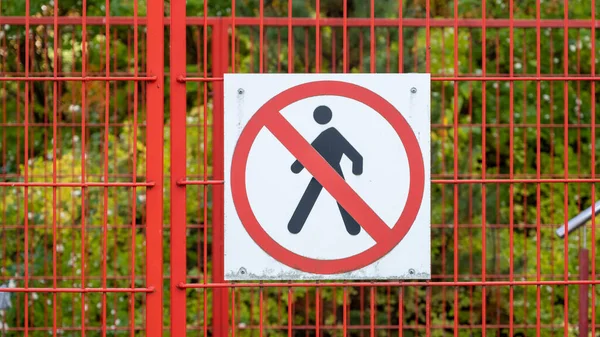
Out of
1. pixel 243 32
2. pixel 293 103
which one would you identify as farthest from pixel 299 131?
pixel 243 32

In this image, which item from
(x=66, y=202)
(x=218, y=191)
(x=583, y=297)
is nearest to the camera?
(x=583, y=297)

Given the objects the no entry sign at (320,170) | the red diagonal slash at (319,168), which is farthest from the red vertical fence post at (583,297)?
the red diagonal slash at (319,168)

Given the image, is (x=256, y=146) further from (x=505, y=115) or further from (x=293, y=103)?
(x=505, y=115)

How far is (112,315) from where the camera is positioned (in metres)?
5.75

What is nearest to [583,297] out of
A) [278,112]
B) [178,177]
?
[278,112]

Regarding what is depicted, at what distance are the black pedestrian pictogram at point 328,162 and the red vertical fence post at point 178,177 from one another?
35cm

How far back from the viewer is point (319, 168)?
2658 mm

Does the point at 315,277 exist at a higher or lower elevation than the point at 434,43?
lower

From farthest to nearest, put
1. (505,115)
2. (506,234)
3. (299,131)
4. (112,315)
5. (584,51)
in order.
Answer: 1. (584,51)
2. (505,115)
3. (506,234)
4. (112,315)
5. (299,131)

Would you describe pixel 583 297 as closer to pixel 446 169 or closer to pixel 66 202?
pixel 446 169

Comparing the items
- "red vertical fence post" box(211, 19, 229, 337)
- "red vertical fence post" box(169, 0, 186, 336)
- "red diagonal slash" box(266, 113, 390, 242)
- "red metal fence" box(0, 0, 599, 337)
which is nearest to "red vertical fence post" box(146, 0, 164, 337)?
"red vertical fence post" box(169, 0, 186, 336)

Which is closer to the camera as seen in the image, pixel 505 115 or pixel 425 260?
pixel 425 260

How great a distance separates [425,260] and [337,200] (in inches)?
13.1

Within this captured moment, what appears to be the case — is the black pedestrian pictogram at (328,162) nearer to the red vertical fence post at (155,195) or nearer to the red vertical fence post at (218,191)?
the red vertical fence post at (155,195)
